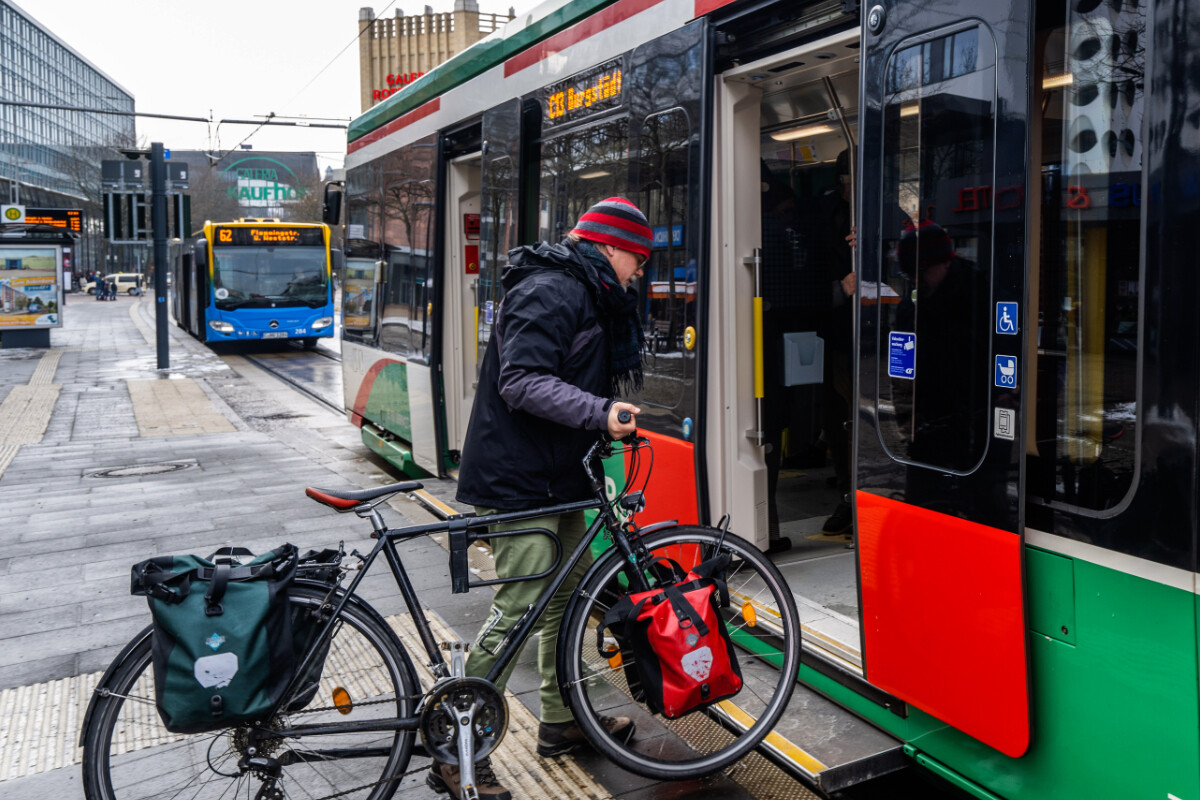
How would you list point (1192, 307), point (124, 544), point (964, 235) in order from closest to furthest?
point (1192, 307), point (964, 235), point (124, 544)

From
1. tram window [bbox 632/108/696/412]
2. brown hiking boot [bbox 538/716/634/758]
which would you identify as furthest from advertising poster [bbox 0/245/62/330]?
brown hiking boot [bbox 538/716/634/758]

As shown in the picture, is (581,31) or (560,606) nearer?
(560,606)

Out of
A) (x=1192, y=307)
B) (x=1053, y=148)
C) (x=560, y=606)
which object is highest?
(x=1053, y=148)

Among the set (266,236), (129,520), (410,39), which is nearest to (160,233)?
(266,236)

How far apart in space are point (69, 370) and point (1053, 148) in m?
21.2

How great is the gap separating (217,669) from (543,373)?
1.21m

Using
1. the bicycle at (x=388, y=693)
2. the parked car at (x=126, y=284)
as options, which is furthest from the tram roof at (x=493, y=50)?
the parked car at (x=126, y=284)

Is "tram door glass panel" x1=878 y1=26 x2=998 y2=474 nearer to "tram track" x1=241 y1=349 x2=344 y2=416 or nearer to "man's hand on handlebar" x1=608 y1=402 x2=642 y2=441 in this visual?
"man's hand on handlebar" x1=608 y1=402 x2=642 y2=441

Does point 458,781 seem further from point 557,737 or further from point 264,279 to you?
point 264,279

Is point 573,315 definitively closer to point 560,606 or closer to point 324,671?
point 560,606

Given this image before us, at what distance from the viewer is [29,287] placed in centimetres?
2456

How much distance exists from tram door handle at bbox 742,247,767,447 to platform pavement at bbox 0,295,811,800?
138 cm

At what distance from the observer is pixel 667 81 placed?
4199 mm

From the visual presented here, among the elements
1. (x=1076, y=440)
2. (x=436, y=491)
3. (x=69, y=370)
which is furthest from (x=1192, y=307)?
(x=69, y=370)
